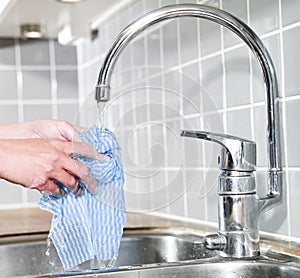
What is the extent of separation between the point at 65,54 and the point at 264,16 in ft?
3.01

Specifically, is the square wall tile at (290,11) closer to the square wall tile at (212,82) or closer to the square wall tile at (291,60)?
the square wall tile at (291,60)

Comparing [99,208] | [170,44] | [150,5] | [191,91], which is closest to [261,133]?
[191,91]

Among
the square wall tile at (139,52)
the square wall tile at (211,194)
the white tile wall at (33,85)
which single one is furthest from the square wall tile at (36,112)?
the square wall tile at (211,194)

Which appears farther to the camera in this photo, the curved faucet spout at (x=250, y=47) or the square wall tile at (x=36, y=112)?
the square wall tile at (x=36, y=112)

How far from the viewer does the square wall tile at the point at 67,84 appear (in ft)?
5.83

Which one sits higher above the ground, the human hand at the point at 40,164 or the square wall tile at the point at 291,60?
the square wall tile at the point at 291,60

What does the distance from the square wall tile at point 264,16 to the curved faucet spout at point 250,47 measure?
0.07m

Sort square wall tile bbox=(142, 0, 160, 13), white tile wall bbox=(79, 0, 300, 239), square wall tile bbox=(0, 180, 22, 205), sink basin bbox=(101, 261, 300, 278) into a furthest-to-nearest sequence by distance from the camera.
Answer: square wall tile bbox=(0, 180, 22, 205) → square wall tile bbox=(142, 0, 160, 13) → white tile wall bbox=(79, 0, 300, 239) → sink basin bbox=(101, 261, 300, 278)

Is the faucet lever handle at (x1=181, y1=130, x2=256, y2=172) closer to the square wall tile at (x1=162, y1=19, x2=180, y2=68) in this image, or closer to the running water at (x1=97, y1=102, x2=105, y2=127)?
the running water at (x1=97, y1=102, x2=105, y2=127)

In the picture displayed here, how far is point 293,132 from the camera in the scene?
91 centimetres

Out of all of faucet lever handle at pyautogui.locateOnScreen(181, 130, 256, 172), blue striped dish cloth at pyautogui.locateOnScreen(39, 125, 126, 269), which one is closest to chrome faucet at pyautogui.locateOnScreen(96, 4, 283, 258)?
faucet lever handle at pyautogui.locateOnScreen(181, 130, 256, 172)

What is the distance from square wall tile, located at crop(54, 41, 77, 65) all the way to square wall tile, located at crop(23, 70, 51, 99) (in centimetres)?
5

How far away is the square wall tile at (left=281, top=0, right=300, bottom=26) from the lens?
90 centimetres

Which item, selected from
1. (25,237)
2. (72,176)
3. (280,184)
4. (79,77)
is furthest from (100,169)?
(79,77)
